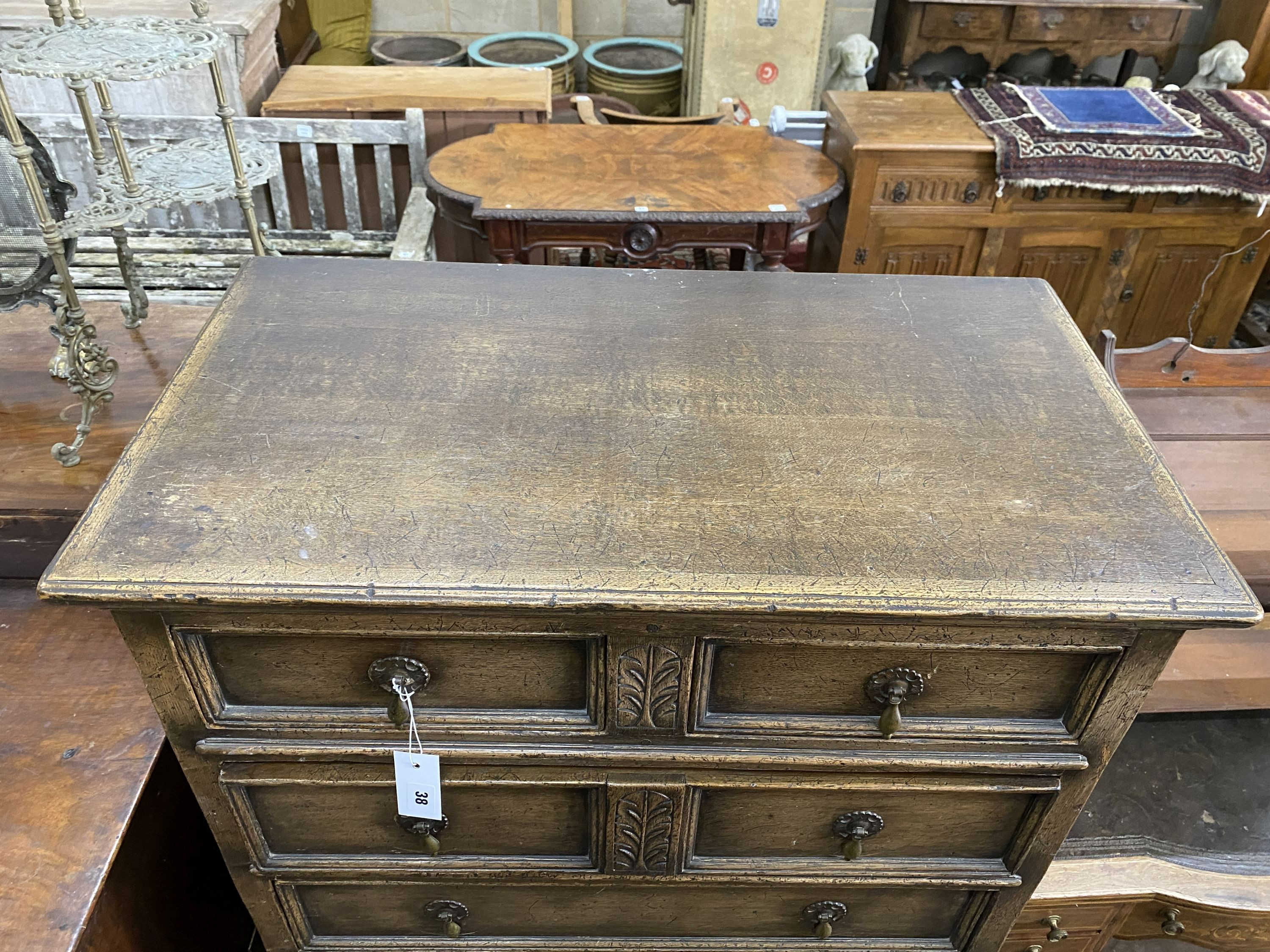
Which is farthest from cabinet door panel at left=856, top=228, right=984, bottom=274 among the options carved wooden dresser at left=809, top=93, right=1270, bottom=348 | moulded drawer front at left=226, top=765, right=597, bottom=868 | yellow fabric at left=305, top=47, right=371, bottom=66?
yellow fabric at left=305, top=47, right=371, bottom=66

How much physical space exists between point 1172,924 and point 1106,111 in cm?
251

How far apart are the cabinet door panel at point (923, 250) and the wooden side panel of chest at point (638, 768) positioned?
2.28 metres

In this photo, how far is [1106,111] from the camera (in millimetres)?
2986

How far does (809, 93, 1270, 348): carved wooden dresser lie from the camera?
9.48 ft

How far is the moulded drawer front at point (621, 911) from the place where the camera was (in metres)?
1.18

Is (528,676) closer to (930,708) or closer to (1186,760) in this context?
(930,708)

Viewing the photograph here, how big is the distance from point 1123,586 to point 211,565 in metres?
0.83

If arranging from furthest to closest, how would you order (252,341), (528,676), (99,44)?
(99,44), (252,341), (528,676)

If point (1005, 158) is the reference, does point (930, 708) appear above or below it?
above

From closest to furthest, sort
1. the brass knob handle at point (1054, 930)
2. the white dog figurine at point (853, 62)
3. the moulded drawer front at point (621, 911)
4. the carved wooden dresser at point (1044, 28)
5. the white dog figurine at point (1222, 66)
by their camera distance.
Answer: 1. the moulded drawer front at point (621, 911)
2. the brass knob handle at point (1054, 930)
3. the white dog figurine at point (1222, 66)
4. the white dog figurine at point (853, 62)
5. the carved wooden dresser at point (1044, 28)

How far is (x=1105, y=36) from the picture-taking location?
4207 mm

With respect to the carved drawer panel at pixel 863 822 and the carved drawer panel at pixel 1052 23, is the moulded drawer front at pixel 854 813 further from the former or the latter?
the carved drawer panel at pixel 1052 23

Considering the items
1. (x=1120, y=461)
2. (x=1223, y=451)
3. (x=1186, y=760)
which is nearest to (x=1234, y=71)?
(x=1223, y=451)

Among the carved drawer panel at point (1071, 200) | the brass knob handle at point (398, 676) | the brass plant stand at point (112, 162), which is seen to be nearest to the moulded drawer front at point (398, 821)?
the brass knob handle at point (398, 676)
